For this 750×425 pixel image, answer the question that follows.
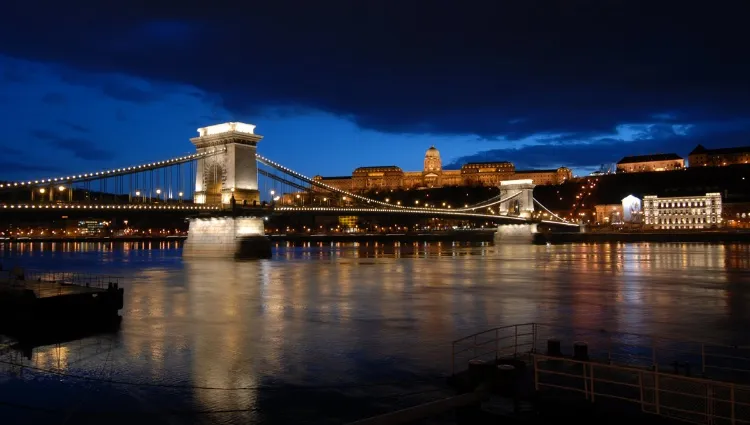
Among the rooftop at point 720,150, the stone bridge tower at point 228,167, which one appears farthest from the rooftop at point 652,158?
the stone bridge tower at point 228,167

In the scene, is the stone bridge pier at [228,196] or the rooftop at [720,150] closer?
the stone bridge pier at [228,196]

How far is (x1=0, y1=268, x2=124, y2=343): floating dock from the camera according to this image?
19.8m

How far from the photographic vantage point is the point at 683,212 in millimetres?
125375

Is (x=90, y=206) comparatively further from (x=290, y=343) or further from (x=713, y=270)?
(x=713, y=270)

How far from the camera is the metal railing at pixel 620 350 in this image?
1303 cm

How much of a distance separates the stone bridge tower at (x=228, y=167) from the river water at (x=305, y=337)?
20.4 meters

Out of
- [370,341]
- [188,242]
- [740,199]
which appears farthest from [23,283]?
[740,199]

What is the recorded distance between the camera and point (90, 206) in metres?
48.2

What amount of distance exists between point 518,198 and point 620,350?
10464 centimetres

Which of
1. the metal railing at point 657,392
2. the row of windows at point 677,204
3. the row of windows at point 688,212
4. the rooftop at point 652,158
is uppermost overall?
the rooftop at point 652,158

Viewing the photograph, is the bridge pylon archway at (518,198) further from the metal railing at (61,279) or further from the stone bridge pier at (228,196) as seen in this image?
the metal railing at (61,279)

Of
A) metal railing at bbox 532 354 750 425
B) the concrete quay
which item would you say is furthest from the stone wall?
the concrete quay

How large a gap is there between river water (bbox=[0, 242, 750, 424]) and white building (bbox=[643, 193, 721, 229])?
92.1 metres

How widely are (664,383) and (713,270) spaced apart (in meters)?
37.6
